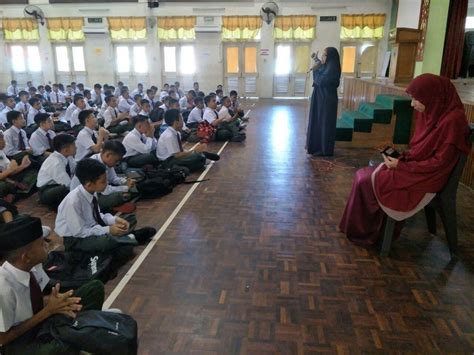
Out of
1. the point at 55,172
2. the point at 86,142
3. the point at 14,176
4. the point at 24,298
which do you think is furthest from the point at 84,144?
the point at 24,298

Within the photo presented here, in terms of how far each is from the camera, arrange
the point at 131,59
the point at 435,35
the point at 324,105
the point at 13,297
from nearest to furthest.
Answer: the point at 13,297 → the point at 324,105 → the point at 435,35 → the point at 131,59

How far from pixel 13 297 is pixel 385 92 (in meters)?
6.92

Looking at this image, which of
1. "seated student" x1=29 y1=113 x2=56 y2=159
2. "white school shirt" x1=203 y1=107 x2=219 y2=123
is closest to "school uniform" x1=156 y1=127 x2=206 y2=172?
"seated student" x1=29 y1=113 x2=56 y2=159

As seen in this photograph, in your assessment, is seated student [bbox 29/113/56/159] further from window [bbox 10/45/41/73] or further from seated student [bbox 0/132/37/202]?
window [bbox 10/45/41/73]

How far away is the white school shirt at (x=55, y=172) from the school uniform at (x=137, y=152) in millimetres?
1115

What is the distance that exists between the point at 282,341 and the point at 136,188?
2.69 m

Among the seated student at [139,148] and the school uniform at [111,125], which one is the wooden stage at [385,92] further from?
the school uniform at [111,125]

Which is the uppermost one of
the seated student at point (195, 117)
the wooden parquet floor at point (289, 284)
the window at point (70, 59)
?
the window at point (70, 59)

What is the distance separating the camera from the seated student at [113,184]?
354cm

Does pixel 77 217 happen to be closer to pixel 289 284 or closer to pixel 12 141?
pixel 289 284

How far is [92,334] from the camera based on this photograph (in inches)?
64.5

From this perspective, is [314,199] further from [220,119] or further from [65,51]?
[65,51]

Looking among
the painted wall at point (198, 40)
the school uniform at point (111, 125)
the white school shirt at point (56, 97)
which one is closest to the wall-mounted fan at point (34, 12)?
the painted wall at point (198, 40)

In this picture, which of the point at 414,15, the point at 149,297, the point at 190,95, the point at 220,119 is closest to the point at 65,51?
the point at 190,95
